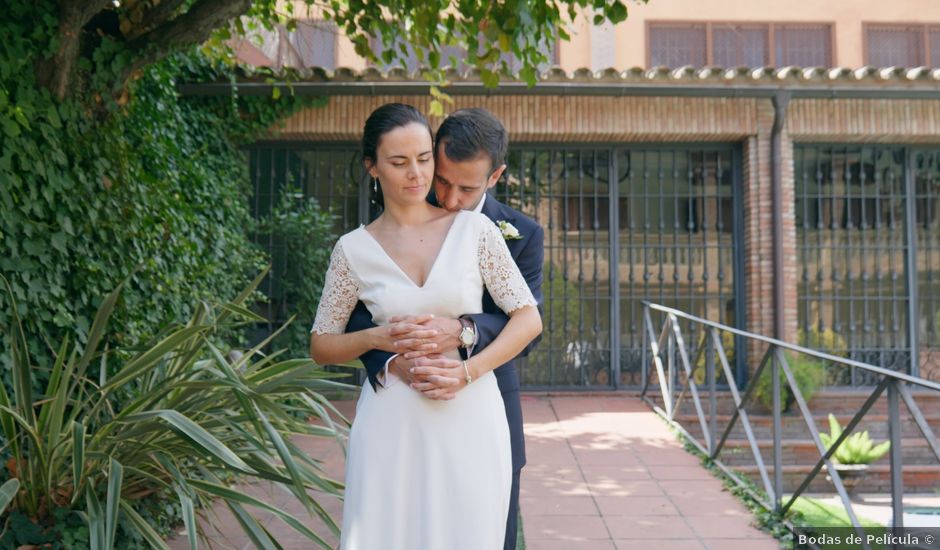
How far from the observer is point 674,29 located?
1300cm

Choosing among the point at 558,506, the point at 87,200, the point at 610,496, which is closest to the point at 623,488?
the point at 610,496

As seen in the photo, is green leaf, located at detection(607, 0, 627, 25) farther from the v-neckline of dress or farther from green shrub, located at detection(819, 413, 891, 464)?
green shrub, located at detection(819, 413, 891, 464)

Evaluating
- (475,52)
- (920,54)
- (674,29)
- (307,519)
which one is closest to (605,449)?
(307,519)

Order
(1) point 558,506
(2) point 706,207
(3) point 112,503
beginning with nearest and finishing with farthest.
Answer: (3) point 112,503 → (1) point 558,506 → (2) point 706,207

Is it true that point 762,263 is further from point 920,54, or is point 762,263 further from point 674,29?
point 920,54

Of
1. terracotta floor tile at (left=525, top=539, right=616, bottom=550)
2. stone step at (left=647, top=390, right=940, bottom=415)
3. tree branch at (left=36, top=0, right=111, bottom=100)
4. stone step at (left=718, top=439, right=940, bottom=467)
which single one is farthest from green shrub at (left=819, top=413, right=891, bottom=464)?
tree branch at (left=36, top=0, right=111, bottom=100)

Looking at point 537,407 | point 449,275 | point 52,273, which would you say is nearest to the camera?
point 449,275

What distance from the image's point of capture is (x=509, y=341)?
1.96 meters

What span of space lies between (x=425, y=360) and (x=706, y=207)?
703 cm

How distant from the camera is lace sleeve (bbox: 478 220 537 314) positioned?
198 cm

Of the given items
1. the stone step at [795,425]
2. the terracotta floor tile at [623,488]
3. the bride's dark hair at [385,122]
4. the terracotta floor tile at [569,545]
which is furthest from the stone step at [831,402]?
the bride's dark hair at [385,122]

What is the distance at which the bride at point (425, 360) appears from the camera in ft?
6.22

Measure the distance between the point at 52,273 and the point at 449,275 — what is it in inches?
95.5

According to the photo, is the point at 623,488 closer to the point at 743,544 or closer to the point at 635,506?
the point at 635,506
